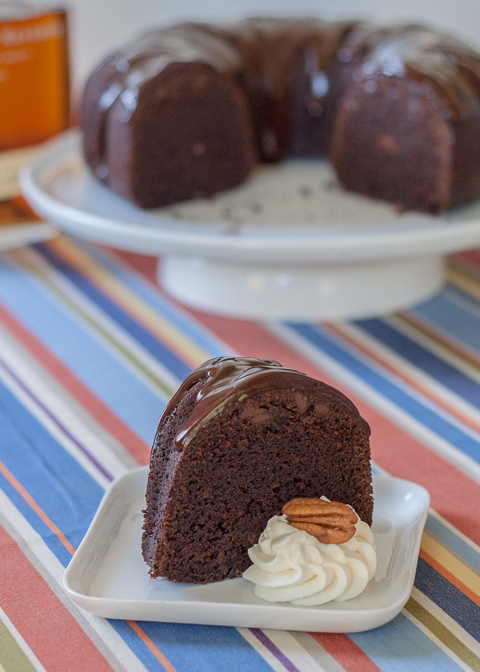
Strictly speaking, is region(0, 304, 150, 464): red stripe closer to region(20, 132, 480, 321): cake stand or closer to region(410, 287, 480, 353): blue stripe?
region(20, 132, 480, 321): cake stand

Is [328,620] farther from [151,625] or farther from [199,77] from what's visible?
[199,77]

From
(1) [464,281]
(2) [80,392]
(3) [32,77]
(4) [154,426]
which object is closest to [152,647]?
(4) [154,426]

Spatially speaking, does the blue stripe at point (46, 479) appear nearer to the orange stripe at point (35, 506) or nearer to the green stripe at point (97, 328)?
the orange stripe at point (35, 506)

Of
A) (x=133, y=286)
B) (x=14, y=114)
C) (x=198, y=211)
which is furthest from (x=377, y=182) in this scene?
(x=14, y=114)

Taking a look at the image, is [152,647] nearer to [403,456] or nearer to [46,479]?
[46,479]

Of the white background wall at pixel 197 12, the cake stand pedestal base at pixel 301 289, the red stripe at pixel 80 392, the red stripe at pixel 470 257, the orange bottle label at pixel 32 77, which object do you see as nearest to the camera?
the red stripe at pixel 80 392

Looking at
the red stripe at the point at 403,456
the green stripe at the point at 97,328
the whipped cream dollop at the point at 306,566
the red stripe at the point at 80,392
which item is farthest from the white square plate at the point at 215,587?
the green stripe at the point at 97,328
